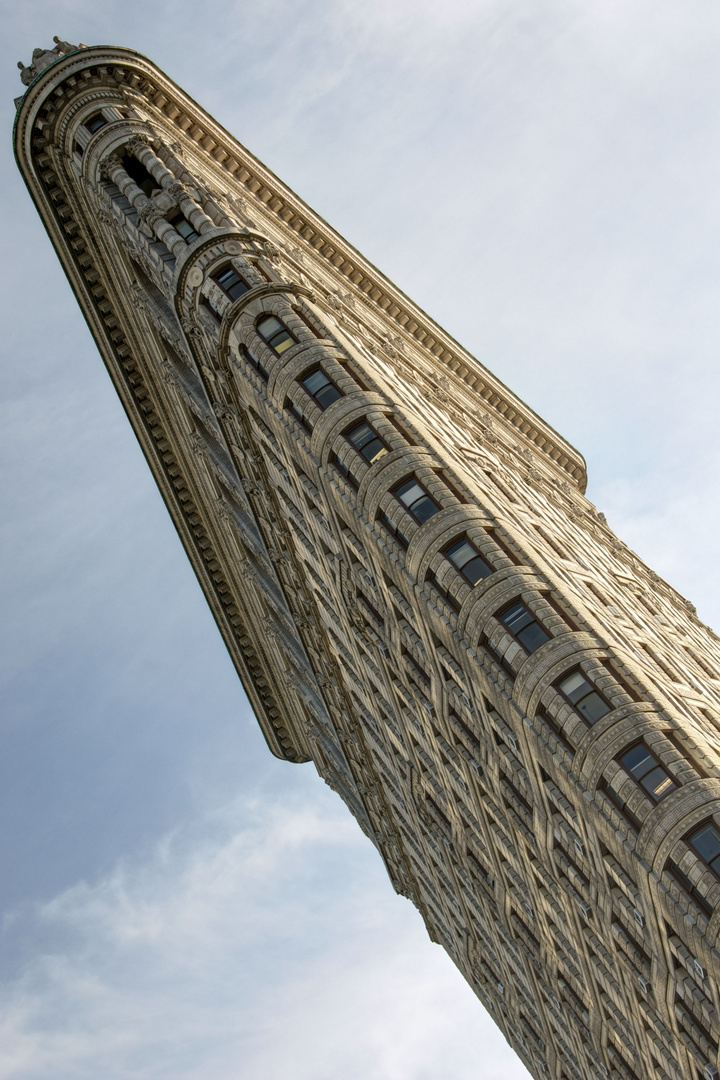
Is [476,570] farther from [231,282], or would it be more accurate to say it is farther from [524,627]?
[231,282]

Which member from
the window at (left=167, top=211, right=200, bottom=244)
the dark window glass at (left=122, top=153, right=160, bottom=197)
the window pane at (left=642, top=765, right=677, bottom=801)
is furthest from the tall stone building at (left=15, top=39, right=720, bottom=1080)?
the window at (left=167, top=211, right=200, bottom=244)

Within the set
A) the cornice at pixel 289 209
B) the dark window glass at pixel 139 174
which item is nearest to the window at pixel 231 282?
the dark window glass at pixel 139 174

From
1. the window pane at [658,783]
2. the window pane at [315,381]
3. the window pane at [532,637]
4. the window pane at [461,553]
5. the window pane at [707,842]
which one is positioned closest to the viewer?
the window pane at [707,842]

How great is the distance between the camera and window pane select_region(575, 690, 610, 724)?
3172 centimetres

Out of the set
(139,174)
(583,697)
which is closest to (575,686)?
(583,697)

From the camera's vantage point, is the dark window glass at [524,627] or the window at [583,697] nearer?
the window at [583,697]

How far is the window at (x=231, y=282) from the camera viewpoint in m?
47.0

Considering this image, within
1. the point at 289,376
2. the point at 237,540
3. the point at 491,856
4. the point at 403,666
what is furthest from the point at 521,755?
the point at 237,540

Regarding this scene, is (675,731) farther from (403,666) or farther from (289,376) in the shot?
(289,376)

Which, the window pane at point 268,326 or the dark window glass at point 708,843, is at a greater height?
the window pane at point 268,326

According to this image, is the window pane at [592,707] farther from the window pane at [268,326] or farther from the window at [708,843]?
the window pane at [268,326]

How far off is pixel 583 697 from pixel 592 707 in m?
0.42

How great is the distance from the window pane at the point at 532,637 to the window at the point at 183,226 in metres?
27.4

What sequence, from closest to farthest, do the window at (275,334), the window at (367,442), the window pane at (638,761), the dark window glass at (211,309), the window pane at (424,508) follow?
the window pane at (638,761) → the window pane at (424,508) → the window at (367,442) → the window at (275,334) → the dark window glass at (211,309)
